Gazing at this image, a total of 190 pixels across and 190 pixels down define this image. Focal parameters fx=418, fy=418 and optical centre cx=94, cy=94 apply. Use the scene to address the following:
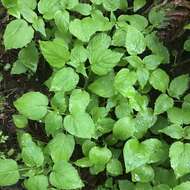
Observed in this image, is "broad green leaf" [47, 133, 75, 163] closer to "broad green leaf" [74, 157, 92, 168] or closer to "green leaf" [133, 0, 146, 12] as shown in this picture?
"broad green leaf" [74, 157, 92, 168]

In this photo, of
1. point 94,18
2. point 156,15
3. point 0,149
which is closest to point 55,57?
point 94,18

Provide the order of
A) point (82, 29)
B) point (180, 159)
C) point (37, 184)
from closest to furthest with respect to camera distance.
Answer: point (180, 159), point (37, 184), point (82, 29)

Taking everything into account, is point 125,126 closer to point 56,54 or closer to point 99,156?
point 99,156

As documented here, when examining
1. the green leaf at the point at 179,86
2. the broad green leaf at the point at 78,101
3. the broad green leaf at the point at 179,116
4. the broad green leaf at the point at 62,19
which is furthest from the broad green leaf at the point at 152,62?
the broad green leaf at the point at 62,19

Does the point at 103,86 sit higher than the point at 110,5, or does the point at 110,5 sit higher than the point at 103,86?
the point at 110,5

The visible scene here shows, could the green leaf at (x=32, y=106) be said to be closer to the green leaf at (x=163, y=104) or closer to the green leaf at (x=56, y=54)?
the green leaf at (x=56, y=54)

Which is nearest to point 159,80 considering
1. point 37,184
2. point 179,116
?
point 179,116

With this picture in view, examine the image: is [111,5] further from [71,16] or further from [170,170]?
[170,170]

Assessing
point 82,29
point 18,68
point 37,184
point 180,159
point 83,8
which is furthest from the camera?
point 18,68
